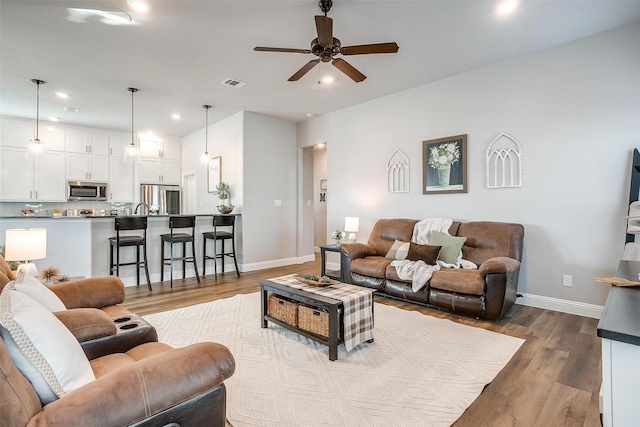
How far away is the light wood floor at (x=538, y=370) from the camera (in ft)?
5.68

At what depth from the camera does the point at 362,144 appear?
17.6ft

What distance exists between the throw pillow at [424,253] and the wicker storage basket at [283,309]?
5.95ft

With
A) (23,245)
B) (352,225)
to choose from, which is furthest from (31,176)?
(352,225)

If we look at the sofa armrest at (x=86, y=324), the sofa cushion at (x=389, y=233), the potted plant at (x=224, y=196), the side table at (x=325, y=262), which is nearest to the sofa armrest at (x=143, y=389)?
the sofa armrest at (x=86, y=324)

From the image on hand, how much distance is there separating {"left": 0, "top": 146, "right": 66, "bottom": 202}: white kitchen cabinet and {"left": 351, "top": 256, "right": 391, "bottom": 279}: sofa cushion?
6260mm

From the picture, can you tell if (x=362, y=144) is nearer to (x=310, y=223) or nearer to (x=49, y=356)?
(x=310, y=223)

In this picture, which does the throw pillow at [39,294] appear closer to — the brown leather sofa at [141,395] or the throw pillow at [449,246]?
the brown leather sofa at [141,395]

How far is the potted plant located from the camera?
18.4 feet

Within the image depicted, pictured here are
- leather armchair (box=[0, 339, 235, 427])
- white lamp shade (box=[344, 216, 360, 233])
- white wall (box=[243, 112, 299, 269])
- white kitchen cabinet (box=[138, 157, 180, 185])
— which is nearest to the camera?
leather armchair (box=[0, 339, 235, 427])

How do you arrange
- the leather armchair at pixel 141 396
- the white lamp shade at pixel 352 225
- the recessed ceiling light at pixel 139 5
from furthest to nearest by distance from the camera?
the white lamp shade at pixel 352 225
the recessed ceiling light at pixel 139 5
the leather armchair at pixel 141 396

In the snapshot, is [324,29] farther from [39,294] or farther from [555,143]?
[555,143]

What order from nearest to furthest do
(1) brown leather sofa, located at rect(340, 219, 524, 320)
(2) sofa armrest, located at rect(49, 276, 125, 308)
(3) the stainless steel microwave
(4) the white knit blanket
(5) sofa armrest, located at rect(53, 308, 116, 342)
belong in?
1. (5) sofa armrest, located at rect(53, 308, 116, 342)
2. (2) sofa armrest, located at rect(49, 276, 125, 308)
3. (1) brown leather sofa, located at rect(340, 219, 524, 320)
4. (4) the white knit blanket
5. (3) the stainless steel microwave

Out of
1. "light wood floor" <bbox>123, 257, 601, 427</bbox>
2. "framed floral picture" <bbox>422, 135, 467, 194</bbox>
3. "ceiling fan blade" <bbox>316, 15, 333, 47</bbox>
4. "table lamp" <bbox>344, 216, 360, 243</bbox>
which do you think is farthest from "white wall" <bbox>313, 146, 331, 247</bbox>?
"ceiling fan blade" <bbox>316, 15, 333, 47</bbox>

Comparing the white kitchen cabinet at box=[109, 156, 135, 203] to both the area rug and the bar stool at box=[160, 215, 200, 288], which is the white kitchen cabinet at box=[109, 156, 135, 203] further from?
the area rug
